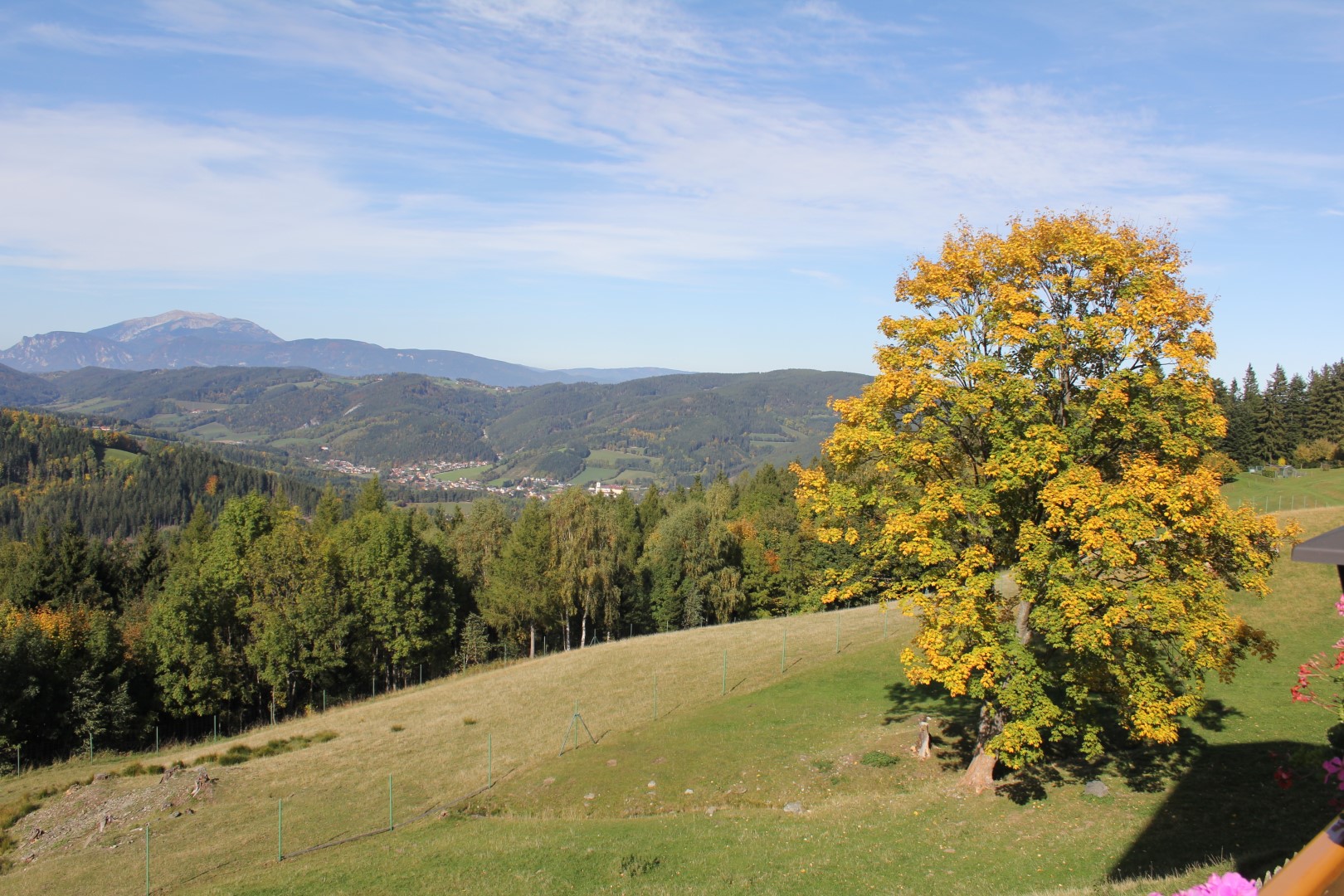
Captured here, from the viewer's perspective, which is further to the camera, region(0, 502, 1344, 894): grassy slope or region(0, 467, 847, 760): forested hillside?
region(0, 467, 847, 760): forested hillside

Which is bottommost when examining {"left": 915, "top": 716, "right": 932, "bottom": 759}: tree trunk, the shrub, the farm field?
the shrub

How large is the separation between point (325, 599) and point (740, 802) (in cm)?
4130

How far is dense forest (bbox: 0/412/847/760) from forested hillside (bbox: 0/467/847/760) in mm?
137

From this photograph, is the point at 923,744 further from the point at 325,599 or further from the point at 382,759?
the point at 325,599

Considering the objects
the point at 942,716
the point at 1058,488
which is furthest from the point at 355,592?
the point at 1058,488

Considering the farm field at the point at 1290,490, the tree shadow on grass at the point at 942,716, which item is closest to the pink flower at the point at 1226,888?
the tree shadow on grass at the point at 942,716

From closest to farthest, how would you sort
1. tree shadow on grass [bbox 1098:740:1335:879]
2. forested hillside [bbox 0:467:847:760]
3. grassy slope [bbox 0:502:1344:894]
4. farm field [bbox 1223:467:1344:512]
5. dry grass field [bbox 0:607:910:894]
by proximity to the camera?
tree shadow on grass [bbox 1098:740:1335:879]
grassy slope [bbox 0:502:1344:894]
dry grass field [bbox 0:607:910:894]
forested hillside [bbox 0:467:847:760]
farm field [bbox 1223:467:1344:512]

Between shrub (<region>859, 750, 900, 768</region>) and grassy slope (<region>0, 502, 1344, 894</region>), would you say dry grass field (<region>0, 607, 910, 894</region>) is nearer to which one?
grassy slope (<region>0, 502, 1344, 894</region>)

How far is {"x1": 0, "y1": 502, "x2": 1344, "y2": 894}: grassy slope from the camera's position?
1742 cm

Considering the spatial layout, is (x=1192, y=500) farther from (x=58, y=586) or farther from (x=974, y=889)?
(x=58, y=586)

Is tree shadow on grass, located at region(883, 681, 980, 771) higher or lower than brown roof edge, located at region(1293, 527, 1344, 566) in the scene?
lower

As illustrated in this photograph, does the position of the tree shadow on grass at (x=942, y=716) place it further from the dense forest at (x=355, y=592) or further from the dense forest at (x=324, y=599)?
the dense forest at (x=324, y=599)

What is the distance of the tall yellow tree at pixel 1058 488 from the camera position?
1672 centimetres

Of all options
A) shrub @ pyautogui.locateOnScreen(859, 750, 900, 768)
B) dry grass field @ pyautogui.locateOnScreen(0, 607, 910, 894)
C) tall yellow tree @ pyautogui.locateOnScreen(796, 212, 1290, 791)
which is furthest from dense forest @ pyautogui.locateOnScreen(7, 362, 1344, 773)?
tall yellow tree @ pyautogui.locateOnScreen(796, 212, 1290, 791)
